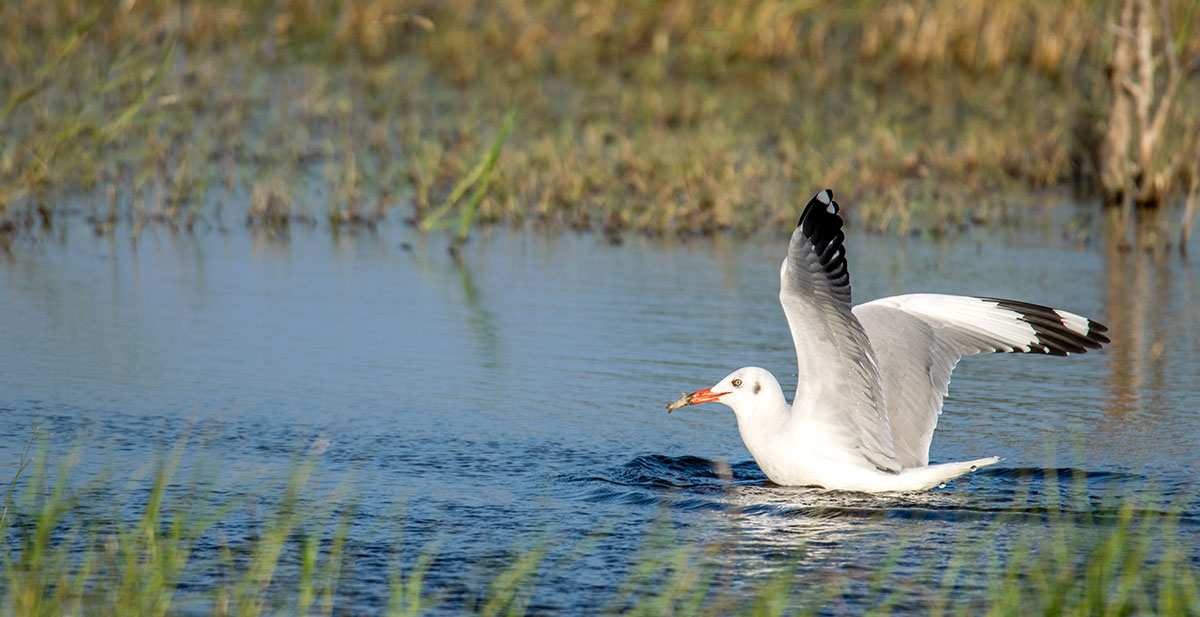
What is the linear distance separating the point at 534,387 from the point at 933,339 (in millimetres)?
1699

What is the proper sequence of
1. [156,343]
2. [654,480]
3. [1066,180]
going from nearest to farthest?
[654,480], [156,343], [1066,180]

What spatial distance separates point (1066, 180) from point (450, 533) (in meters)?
9.12

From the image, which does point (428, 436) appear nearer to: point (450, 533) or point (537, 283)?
point (450, 533)

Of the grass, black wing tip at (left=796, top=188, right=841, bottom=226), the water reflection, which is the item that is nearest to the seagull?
black wing tip at (left=796, top=188, right=841, bottom=226)

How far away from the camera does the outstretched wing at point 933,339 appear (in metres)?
6.12

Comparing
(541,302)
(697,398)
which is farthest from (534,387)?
(541,302)

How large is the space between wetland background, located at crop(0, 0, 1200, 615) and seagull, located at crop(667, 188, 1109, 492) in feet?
0.49

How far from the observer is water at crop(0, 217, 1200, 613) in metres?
5.27

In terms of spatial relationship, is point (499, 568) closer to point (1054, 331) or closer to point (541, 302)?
point (1054, 331)

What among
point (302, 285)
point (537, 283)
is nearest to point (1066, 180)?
point (537, 283)

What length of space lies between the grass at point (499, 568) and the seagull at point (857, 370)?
561 millimetres

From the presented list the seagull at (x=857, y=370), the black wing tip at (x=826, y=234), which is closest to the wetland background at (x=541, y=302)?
the seagull at (x=857, y=370)

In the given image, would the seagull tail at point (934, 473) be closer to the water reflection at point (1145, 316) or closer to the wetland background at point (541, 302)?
the wetland background at point (541, 302)

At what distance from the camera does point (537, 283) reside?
916 cm
